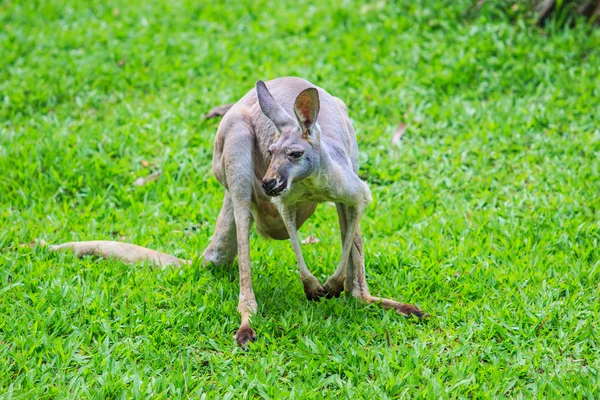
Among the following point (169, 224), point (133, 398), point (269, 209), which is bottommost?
point (169, 224)

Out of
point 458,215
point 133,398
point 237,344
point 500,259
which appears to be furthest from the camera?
point 458,215

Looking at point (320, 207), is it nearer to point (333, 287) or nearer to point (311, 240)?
point (311, 240)

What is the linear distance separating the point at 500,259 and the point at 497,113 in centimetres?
231

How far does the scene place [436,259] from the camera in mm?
5125

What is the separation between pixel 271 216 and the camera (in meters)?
4.66

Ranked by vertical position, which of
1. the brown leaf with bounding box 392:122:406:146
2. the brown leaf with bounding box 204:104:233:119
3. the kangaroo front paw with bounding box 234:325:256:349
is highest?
the kangaroo front paw with bounding box 234:325:256:349

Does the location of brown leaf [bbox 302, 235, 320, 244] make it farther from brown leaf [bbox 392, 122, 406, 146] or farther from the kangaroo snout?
the kangaroo snout

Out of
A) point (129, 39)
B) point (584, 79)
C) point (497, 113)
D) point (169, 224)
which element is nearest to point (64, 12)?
point (129, 39)

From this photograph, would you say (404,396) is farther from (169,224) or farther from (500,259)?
(169,224)

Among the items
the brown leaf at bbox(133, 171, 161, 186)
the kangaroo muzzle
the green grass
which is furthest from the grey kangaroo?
the brown leaf at bbox(133, 171, 161, 186)

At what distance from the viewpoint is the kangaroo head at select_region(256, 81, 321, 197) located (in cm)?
380

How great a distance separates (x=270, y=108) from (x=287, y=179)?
47cm

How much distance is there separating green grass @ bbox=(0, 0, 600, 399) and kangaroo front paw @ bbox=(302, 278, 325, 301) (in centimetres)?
12

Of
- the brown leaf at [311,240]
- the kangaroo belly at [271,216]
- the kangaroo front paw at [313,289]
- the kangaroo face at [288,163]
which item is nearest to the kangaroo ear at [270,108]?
the kangaroo face at [288,163]
